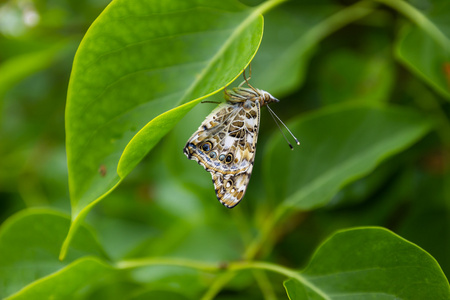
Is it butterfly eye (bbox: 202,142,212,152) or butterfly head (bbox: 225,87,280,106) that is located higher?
butterfly head (bbox: 225,87,280,106)

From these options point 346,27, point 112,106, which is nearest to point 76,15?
point 346,27

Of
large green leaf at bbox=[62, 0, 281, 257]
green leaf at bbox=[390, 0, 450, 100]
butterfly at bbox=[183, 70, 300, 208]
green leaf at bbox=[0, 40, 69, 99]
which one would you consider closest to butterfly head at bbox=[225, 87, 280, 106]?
butterfly at bbox=[183, 70, 300, 208]

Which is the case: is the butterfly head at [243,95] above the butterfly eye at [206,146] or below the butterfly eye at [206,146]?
above

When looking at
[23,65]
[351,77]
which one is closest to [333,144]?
[351,77]

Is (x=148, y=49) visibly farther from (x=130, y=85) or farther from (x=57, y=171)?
(x=57, y=171)

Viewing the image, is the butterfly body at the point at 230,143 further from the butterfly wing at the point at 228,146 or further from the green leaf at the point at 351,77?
the green leaf at the point at 351,77

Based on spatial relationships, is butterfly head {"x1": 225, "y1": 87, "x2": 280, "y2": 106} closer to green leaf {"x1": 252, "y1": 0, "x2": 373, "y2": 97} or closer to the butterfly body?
the butterfly body

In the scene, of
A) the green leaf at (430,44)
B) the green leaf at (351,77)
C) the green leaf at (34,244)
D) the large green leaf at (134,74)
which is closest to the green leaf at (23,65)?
the green leaf at (34,244)
